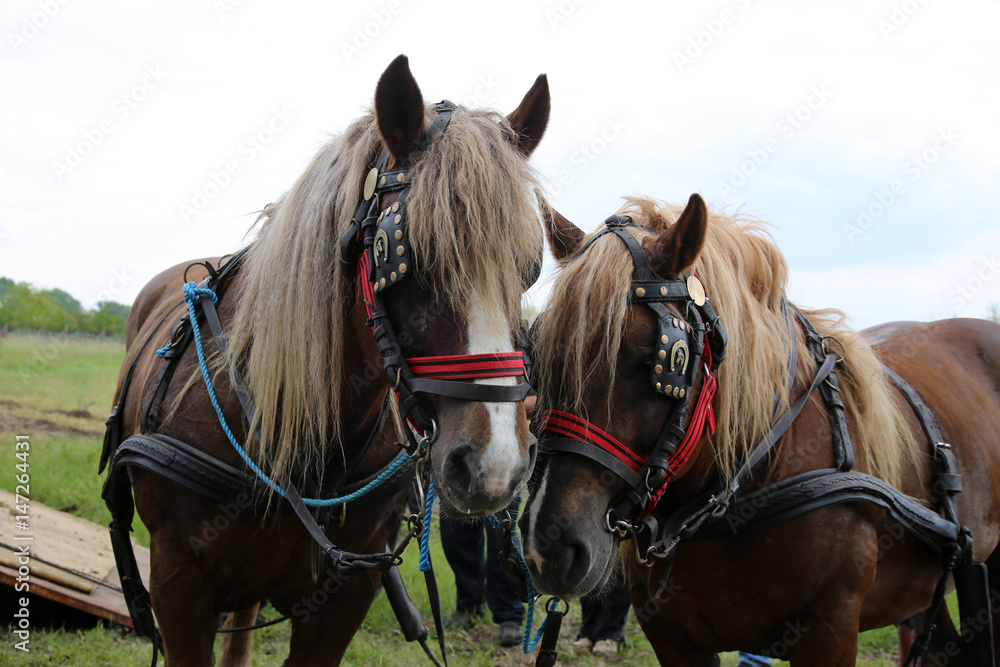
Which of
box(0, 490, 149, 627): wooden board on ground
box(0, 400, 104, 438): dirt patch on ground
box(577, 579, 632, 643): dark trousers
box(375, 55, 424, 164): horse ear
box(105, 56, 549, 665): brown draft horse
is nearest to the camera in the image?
box(105, 56, 549, 665): brown draft horse

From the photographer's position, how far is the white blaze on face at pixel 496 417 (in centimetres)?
150

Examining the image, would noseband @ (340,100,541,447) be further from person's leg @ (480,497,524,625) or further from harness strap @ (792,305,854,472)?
person's leg @ (480,497,524,625)

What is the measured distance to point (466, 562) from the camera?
483 cm

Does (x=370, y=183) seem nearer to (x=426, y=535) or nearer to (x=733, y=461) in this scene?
(x=426, y=535)

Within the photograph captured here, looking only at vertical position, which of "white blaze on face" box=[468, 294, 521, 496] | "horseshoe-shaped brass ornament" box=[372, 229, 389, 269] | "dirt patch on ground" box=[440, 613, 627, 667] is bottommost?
"dirt patch on ground" box=[440, 613, 627, 667]

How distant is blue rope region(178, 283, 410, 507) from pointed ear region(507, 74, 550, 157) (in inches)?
40.2

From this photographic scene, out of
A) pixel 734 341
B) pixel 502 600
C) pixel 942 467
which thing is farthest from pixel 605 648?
pixel 734 341

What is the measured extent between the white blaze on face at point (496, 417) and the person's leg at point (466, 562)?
339cm

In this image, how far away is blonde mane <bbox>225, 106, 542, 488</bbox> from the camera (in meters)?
1.65

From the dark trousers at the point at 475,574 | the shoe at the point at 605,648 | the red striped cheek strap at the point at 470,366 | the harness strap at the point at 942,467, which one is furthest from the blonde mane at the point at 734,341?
the dark trousers at the point at 475,574

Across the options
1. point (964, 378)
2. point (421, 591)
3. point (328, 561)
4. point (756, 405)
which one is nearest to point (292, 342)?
point (328, 561)

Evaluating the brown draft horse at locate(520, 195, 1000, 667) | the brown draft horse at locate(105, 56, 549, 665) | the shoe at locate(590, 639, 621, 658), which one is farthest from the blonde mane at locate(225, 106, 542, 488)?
the shoe at locate(590, 639, 621, 658)

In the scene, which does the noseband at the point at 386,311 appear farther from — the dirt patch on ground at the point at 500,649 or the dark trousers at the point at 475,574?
the dark trousers at the point at 475,574

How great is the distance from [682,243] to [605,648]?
3347mm
